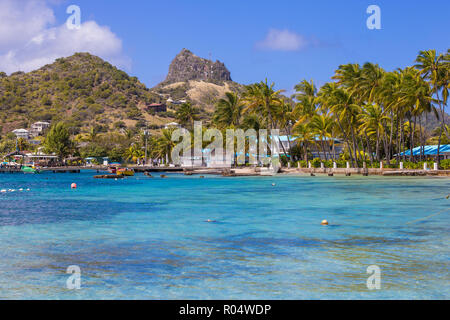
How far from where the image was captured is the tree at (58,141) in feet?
426

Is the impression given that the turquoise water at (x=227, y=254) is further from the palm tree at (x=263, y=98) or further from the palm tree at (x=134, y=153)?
the palm tree at (x=134, y=153)

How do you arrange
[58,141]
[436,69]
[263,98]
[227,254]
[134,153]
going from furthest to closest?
[134,153]
[58,141]
[263,98]
[436,69]
[227,254]

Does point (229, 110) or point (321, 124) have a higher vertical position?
point (229, 110)

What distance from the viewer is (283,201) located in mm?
31766

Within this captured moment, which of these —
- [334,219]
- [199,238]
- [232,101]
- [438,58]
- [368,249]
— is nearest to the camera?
[368,249]

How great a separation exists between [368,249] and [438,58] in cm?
5635

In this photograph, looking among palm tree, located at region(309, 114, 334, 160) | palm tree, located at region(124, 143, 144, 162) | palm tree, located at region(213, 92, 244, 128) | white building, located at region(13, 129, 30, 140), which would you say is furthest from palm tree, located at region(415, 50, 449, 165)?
white building, located at region(13, 129, 30, 140)

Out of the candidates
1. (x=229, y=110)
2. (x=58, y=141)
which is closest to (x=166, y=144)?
(x=229, y=110)

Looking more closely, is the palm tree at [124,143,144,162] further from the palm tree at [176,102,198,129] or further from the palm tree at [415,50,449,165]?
the palm tree at [415,50,449,165]

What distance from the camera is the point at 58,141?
429 ft

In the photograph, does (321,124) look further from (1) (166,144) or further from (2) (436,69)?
(1) (166,144)

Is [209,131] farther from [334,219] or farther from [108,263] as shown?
[108,263]

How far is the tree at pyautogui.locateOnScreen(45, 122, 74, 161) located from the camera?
426 ft

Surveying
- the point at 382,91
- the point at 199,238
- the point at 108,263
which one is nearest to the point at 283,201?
the point at 199,238
